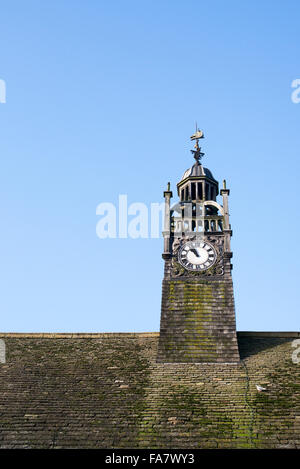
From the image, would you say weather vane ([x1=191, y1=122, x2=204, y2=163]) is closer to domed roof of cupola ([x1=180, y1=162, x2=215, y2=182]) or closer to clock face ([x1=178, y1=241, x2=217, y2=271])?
domed roof of cupola ([x1=180, y1=162, x2=215, y2=182])

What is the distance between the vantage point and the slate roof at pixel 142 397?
1694cm

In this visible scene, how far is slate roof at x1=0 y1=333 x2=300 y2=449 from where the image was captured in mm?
16938

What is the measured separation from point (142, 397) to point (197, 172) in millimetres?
12286

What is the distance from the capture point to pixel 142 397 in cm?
1903

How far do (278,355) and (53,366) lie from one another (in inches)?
349

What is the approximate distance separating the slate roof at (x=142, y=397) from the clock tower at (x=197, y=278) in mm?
884

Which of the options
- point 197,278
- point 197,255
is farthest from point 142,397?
point 197,255

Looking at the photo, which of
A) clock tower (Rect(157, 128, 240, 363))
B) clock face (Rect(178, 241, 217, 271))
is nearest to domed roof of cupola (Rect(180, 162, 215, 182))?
clock tower (Rect(157, 128, 240, 363))

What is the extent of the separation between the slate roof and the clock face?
3.59m

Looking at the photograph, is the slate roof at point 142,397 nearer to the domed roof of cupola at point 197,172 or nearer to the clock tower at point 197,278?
the clock tower at point 197,278

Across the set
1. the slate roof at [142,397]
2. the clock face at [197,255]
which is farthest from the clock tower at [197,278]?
the slate roof at [142,397]
